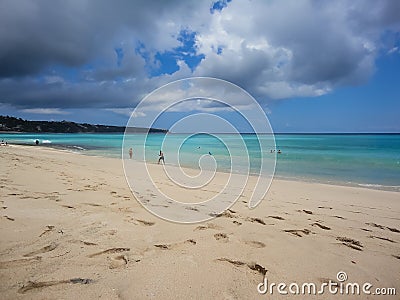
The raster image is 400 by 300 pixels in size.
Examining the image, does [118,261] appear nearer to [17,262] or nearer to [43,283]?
[43,283]

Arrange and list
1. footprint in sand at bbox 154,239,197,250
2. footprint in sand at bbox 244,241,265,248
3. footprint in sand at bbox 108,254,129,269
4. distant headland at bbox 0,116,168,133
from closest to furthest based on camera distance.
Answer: footprint in sand at bbox 108,254,129,269
footprint in sand at bbox 154,239,197,250
footprint in sand at bbox 244,241,265,248
distant headland at bbox 0,116,168,133

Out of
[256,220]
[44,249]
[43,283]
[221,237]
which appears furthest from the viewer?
[256,220]

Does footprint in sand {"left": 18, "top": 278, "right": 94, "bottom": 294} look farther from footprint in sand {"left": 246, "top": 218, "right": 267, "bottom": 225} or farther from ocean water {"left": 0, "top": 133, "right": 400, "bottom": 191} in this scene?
ocean water {"left": 0, "top": 133, "right": 400, "bottom": 191}

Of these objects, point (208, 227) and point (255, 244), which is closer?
point (255, 244)

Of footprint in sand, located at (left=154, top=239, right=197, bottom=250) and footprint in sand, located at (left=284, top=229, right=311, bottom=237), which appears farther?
footprint in sand, located at (left=284, top=229, right=311, bottom=237)

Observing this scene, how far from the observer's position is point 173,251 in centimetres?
338

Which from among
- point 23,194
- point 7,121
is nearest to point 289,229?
point 23,194

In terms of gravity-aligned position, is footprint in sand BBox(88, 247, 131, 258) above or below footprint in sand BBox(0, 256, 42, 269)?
below

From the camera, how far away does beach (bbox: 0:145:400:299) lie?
256 centimetres

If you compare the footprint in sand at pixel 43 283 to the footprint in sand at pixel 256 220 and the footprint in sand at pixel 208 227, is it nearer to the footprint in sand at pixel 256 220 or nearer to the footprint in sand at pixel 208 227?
the footprint in sand at pixel 208 227

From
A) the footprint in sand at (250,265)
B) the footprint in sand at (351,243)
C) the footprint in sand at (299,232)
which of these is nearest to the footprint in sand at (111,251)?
the footprint in sand at (250,265)

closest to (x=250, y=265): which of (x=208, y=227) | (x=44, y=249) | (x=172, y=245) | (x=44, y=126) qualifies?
(x=172, y=245)

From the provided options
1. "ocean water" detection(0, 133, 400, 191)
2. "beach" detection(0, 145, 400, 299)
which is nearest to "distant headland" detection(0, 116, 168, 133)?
"ocean water" detection(0, 133, 400, 191)

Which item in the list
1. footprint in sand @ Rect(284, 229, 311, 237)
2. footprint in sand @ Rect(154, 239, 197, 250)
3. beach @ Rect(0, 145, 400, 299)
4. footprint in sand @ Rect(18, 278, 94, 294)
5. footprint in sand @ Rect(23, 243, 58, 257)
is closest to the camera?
footprint in sand @ Rect(18, 278, 94, 294)
